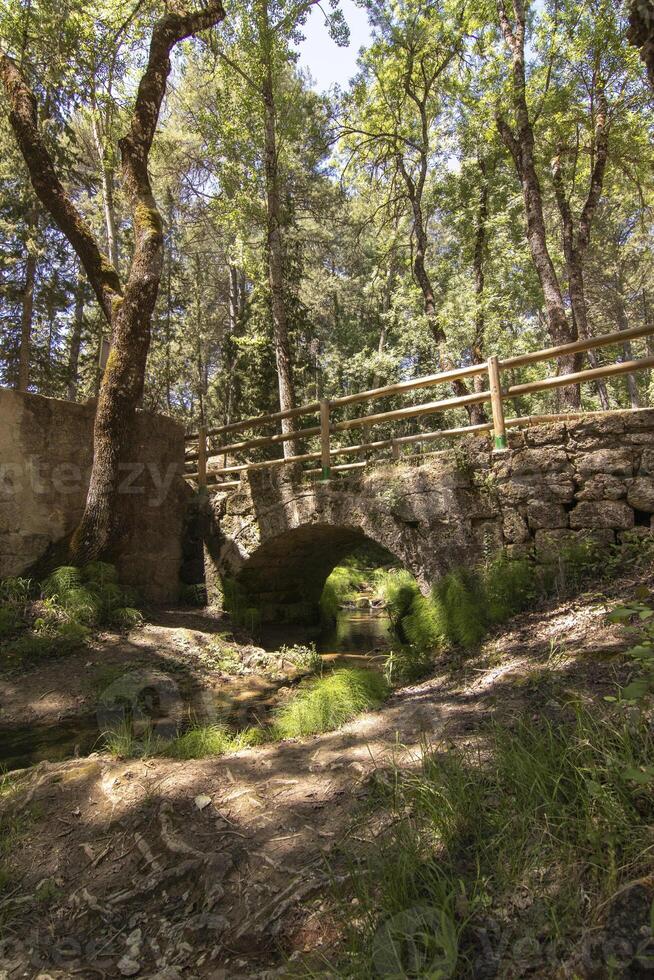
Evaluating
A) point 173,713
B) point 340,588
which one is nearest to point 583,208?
→ point 340,588

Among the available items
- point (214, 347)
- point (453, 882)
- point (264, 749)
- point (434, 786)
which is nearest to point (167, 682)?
point (264, 749)

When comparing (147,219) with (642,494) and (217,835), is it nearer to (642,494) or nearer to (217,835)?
(642,494)

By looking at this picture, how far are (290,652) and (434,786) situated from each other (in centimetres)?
524

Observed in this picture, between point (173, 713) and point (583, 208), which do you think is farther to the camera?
A: point (583, 208)

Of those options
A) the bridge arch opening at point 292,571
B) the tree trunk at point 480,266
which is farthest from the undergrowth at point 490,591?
the tree trunk at point 480,266

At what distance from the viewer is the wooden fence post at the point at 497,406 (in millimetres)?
5711

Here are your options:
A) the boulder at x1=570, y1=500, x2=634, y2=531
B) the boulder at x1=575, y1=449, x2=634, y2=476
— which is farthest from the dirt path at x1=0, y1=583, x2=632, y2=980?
the boulder at x1=575, y1=449, x2=634, y2=476

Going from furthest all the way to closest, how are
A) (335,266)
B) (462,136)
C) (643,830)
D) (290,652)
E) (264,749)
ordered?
1. (335,266)
2. (462,136)
3. (290,652)
4. (264,749)
5. (643,830)

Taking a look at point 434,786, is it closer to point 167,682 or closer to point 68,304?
point 167,682

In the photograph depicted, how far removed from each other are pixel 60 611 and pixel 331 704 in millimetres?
4112

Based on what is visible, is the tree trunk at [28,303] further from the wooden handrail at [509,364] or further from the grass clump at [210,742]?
the grass clump at [210,742]

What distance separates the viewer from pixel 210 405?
77.3ft

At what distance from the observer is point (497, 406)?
226 inches

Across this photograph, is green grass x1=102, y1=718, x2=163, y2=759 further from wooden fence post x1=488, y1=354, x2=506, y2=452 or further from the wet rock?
wooden fence post x1=488, y1=354, x2=506, y2=452
